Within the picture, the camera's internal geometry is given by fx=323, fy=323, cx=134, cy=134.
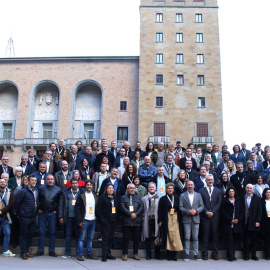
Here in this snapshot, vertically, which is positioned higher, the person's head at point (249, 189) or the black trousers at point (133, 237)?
the person's head at point (249, 189)

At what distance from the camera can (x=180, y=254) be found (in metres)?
8.42

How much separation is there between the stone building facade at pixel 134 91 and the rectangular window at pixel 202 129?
3.9 inches

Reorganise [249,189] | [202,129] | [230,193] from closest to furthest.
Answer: [230,193] < [249,189] < [202,129]

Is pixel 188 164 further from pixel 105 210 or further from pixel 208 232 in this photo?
pixel 105 210

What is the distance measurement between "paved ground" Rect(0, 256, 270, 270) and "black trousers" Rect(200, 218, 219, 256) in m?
0.34

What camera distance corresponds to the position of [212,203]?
28.1ft

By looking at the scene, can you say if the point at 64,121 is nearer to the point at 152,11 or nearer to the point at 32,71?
the point at 32,71

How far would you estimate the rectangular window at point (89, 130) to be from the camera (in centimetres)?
3484

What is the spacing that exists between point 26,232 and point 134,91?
90.5 ft

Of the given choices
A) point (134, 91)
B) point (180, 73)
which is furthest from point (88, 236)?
point (180, 73)

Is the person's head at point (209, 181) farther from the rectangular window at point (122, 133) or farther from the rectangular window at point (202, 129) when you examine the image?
the rectangular window at point (122, 133)

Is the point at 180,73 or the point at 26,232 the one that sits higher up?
the point at 180,73

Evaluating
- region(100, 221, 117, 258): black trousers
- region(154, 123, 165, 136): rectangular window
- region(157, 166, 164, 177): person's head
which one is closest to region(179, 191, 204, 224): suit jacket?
region(157, 166, 164, 177): person's head

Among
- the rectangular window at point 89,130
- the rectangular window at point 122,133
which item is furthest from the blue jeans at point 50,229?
the rectangular window at point 89,130
